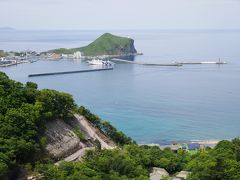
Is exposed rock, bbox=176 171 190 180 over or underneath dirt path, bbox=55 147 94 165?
underneath

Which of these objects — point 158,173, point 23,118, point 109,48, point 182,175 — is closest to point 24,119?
point 23,118

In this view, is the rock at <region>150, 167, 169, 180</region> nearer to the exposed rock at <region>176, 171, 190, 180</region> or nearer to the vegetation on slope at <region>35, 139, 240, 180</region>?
the vegetation on slope at <region>35, 139, 240, 180</region>

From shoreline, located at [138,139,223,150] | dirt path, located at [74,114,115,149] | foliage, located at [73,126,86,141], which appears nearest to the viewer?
foliage, located at [73,126,86,141]

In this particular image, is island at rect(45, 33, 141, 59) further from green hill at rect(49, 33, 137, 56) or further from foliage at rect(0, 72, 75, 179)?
foliage at rect(0, 72, 75, 179)

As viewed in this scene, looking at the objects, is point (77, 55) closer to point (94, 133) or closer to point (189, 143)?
point (189, 143)

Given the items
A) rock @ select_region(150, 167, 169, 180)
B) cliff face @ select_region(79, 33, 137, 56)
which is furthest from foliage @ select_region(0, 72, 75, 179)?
cliff face @ select_region(79, 33, 137, 56)

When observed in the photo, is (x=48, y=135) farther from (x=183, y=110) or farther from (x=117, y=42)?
(x=117, y=42)

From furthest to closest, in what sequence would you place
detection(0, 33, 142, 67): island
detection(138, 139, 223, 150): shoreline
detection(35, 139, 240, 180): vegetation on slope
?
detection(0, 33, 142, 67): island < detection(138, 139, 223, 150): shoreline < detection(35, 139, 240, 180): vegetation on slope

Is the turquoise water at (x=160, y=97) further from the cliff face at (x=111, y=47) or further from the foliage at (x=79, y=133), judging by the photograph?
the cliff face at (x=111, y=47)

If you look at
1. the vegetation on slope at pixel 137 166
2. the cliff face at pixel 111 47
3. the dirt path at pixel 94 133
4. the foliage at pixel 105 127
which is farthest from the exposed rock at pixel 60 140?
the cliff face at pixel 111 47

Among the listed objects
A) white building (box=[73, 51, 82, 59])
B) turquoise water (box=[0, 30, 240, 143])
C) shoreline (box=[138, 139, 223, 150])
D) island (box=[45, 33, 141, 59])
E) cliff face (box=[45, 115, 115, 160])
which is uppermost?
island (box=[45, 33, 141, 59])

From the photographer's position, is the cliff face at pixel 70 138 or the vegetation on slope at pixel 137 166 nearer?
the vegetation on slope at pixel 137 166

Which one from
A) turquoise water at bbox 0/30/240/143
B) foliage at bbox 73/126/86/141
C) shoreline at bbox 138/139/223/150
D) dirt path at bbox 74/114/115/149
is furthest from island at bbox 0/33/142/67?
foliage at bbox 73/126/86/141

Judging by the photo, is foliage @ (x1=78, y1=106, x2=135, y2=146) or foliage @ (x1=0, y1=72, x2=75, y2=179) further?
foliage @ (x1=78, y1=106, x2=135, y2=146)
